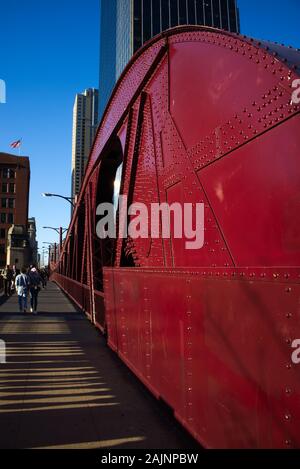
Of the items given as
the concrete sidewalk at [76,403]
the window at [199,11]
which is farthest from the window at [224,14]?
the concrete sidewalk at [76,403]

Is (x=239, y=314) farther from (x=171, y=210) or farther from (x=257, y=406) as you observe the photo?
(x=171, y=210)

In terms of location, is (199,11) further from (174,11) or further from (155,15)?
(155,15)

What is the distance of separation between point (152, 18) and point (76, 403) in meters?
93.9

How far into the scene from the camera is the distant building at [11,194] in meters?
97.6

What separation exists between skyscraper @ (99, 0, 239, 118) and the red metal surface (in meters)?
79.4

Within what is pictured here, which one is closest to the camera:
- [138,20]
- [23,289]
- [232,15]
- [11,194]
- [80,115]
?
[23,289]

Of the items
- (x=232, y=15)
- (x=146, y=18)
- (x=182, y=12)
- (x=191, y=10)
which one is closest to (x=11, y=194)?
(x=146, y=18)

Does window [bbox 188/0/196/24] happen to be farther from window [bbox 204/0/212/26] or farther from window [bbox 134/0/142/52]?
window [bbox 134/0/142/52]

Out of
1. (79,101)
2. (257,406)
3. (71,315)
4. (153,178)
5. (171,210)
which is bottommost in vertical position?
(71,315)

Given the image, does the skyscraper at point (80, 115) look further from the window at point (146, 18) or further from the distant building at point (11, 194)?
the window at point (146, 18)

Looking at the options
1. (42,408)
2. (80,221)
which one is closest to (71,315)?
(80,221)

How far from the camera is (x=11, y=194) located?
98.4 meters

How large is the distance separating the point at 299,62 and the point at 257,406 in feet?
7.14
